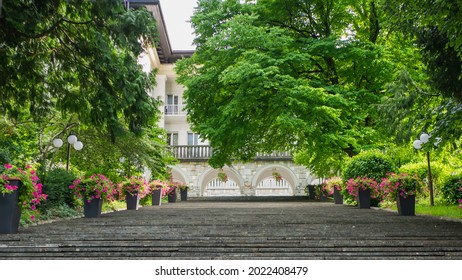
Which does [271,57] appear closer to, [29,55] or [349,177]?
[349,177]

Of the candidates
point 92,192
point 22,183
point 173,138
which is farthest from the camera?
point 173,138

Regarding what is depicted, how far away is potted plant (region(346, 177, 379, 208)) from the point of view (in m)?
13.7

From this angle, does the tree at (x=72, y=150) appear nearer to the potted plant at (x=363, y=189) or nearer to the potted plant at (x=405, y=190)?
the potted plant at (x=363, y=189)

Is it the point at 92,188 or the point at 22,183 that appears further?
the point at 92,188

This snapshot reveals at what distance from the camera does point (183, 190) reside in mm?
26188

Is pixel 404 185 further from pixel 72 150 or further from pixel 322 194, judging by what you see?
pixel 322 194

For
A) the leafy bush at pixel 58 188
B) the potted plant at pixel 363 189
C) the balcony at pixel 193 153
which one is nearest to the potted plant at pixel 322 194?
the balcony at pixel 193 153

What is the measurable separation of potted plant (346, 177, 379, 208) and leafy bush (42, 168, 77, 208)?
7.96 metres

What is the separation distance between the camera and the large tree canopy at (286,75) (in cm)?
1441

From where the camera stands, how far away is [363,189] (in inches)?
549

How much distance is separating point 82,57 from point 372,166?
31.6 ft

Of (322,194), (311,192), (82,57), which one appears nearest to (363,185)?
(82,57)

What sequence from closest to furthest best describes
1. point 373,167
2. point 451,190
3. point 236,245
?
1. point 236,245
2. point 451,190
3. point 373,167
